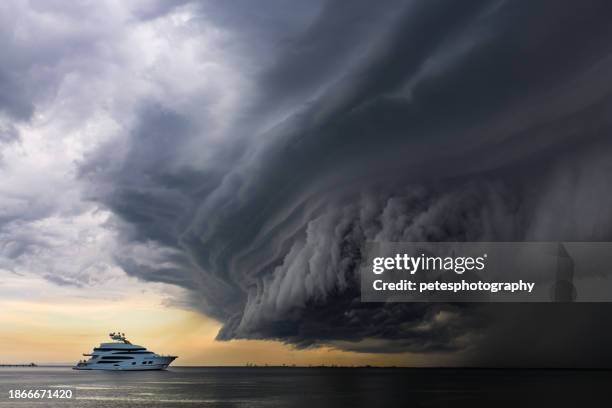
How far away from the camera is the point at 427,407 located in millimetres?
98562

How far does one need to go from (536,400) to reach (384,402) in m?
32.5

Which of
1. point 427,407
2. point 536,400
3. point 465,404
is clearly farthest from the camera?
point 536,400

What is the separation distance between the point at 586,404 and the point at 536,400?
11425 millimetres

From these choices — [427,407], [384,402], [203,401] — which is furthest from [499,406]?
[203,401]

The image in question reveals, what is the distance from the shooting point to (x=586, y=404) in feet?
342

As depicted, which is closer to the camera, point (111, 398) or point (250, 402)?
point (250, 402)

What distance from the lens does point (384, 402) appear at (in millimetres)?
110938

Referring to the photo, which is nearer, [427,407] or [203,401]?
[427,407]

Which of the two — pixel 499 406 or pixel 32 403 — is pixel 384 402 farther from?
pixel 32 403

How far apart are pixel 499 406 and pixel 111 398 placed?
7896cm

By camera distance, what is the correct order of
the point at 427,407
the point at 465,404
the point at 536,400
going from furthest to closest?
the point at 536,400
the point at 465,404
the point at 427,407

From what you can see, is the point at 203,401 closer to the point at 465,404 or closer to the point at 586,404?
the point at 465,404

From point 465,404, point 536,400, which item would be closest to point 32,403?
point 465,404

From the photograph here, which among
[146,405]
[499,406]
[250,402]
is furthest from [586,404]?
[146,405]
